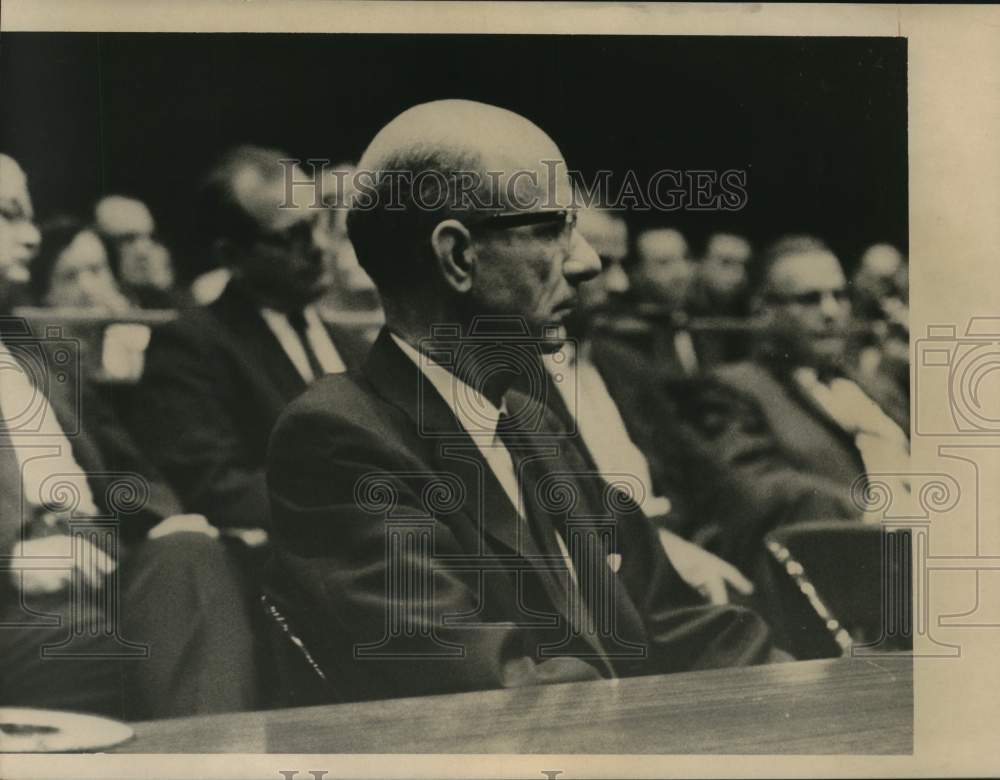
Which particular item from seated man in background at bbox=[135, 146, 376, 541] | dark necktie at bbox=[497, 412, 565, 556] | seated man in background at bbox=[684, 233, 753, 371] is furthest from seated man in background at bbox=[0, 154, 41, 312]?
seated man in background at bbox=[684, 233, 753, 371]

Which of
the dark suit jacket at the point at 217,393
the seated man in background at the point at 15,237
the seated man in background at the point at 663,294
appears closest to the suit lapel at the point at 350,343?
the dark suit jacket at the point at 217,393

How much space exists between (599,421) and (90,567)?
1644 millimetres

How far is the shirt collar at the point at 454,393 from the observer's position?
10.4ft

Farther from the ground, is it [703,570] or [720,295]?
[720,295]

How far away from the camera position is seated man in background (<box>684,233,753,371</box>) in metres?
3.19

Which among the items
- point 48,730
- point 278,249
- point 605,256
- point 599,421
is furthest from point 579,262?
point 48,730

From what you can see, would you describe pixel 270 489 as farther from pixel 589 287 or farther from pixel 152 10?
pixel 152 10

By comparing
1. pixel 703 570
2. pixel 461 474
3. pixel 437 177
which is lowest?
pixel 703 570

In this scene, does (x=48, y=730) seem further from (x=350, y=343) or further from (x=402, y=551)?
(x=350, y=343)

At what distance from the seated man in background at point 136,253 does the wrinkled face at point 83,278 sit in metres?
0.04

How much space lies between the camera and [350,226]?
316cm

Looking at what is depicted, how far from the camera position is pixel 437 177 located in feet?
10.3

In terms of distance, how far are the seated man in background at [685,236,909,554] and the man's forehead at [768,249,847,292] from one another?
0.01 metres

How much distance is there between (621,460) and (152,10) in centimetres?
202
